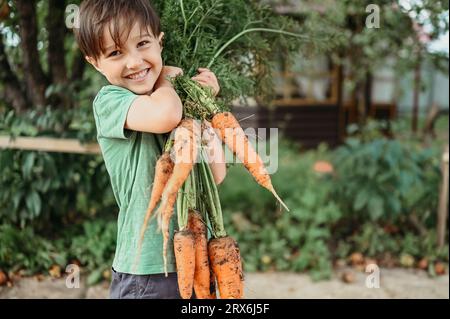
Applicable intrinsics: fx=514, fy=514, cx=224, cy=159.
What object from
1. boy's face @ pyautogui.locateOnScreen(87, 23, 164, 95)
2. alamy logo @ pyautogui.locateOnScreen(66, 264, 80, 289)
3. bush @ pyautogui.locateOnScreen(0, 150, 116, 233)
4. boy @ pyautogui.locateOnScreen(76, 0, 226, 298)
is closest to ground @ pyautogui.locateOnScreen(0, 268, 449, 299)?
alamy logo @ pyautogui.locateOnScreen(66, 264, 80, 289)

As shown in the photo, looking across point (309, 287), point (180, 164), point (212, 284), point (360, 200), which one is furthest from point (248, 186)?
point (180, 164)

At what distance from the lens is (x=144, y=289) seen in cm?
169

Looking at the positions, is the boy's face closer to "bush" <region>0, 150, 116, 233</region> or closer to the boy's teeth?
the boy's teeth

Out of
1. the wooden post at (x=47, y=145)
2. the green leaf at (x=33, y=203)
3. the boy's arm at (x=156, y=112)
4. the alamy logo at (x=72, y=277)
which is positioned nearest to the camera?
the boy's arm at (x=156, y=112)

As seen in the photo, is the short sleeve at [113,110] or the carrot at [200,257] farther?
the carrot at [200,257]

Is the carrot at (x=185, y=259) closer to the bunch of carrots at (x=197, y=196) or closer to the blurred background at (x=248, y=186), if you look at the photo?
the bunch of carrots at (x=197, y=196)

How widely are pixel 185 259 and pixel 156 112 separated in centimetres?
49

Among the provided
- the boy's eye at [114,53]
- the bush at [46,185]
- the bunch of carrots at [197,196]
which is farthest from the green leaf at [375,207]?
the boy's eye at [114,53]

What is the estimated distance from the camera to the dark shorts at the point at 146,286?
1.69 meters

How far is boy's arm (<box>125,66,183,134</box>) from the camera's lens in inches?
58.1

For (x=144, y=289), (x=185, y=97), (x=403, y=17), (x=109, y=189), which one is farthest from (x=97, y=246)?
(x=403, y=17)

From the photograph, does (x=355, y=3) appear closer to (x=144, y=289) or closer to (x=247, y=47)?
(x=247, y=47)

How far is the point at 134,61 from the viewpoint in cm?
152

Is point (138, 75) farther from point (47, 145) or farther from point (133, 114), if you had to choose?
point (47, 145)
